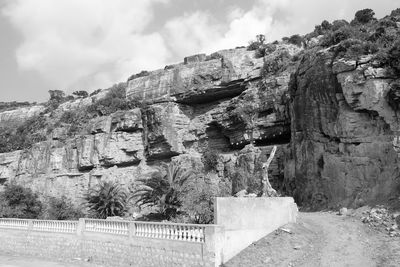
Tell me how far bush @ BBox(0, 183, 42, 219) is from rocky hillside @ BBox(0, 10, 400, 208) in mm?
5082

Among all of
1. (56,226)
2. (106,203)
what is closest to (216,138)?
(106,203)

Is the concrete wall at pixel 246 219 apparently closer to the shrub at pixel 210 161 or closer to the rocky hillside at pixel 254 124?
the rocky hillside at pixel 254 124

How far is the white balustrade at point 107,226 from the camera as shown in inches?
497

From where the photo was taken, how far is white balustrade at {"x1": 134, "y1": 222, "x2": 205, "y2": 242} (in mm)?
10641

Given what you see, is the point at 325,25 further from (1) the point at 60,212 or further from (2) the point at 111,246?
(2) the point at 111,246

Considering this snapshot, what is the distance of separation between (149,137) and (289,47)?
12404 mm

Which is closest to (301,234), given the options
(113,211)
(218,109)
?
(113,211)

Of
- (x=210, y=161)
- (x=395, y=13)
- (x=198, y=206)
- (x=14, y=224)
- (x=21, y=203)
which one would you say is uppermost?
(x=395, y=13)

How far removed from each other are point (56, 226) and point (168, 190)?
599cm

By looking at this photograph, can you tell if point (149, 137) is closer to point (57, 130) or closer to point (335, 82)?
point (57, 130)

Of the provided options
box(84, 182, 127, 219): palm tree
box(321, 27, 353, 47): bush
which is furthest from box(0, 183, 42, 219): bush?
box(321, 27, 353, 47): bush

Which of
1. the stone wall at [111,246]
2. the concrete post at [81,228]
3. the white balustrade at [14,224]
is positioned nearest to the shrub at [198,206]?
the stone wall at [111,246]

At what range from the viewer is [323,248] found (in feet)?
38.8

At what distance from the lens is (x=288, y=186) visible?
22016 millimetres
